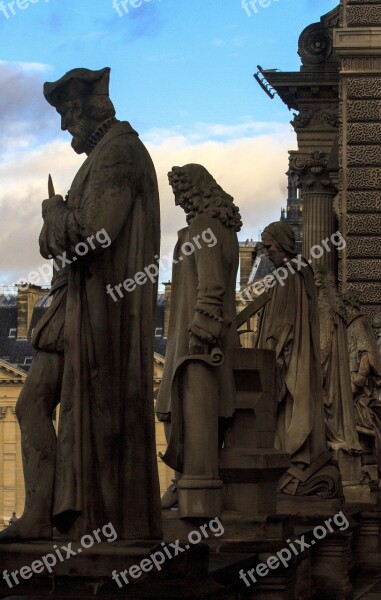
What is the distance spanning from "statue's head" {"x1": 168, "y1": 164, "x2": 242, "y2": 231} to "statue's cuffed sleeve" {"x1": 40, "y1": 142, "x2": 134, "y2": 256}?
2.30 meters

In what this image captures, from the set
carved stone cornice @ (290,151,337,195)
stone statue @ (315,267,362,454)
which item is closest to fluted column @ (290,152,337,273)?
carved stone cornice @ (290,151,337,195)

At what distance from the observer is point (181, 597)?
23.8 feet

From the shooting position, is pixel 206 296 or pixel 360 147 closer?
pixel 206 296

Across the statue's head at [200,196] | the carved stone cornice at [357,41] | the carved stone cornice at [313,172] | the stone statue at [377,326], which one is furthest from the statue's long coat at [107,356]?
the carved stone cornice at [313,172]

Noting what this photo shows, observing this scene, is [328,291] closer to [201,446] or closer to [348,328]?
[348,328]

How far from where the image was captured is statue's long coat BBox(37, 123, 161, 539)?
25.8ft

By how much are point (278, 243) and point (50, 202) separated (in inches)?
196

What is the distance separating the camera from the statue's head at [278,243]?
503 inches

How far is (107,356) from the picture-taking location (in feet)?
26.1

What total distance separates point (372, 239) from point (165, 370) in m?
14.8

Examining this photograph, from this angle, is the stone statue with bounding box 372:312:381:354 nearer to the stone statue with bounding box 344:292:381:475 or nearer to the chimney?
the stone statue with bounding box 344:292:381:475

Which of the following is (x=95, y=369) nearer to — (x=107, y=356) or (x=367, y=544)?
(x=107, y=356)

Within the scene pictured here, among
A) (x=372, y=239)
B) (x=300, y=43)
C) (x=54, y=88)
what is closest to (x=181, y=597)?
(x=54, y=88)

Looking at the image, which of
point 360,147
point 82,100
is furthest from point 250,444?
point 360,147
